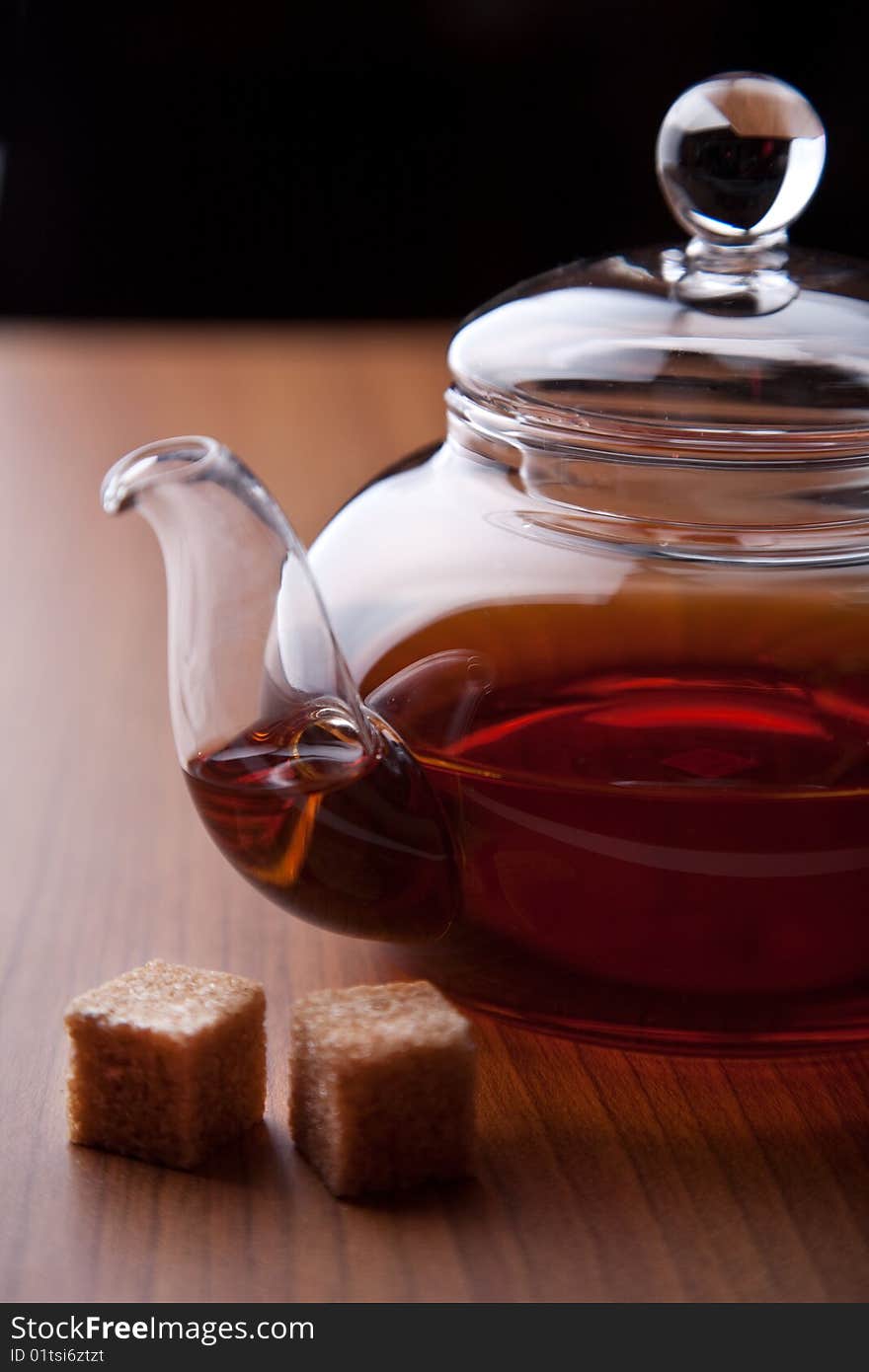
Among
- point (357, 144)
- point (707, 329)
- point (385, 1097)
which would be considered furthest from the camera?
point (357, 144)

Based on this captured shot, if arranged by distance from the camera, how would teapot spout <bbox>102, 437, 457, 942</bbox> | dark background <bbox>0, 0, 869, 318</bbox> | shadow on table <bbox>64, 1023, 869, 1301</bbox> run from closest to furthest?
shadow on table <bbox>64, 1023, 869, 1301</bbox> → teapot spout <bbox>102, 437, 457, 942</bbox> → dark background <bbox>0, 0, 869, 318</bbox>

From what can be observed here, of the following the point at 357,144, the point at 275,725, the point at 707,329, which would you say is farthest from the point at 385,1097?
the point at 357,144

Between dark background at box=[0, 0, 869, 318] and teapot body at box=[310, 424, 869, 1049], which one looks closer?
teapot body at box=[310, 424, 869, 1049]

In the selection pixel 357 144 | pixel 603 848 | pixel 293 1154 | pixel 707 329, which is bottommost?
pixel 357 144

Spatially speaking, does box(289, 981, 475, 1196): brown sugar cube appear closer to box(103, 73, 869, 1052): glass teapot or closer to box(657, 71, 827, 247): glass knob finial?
box(103, 73, 869, 1052): glass teapot

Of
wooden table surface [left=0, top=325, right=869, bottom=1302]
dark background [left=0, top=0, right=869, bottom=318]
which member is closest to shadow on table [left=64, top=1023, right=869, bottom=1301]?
wooden table surface [left=0, top=325, right=869, bottom=1302]

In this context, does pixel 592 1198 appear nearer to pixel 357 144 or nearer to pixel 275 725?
pixel 275 725

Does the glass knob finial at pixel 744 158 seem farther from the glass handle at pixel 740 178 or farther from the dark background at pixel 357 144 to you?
the dark background at pixel 357 144
